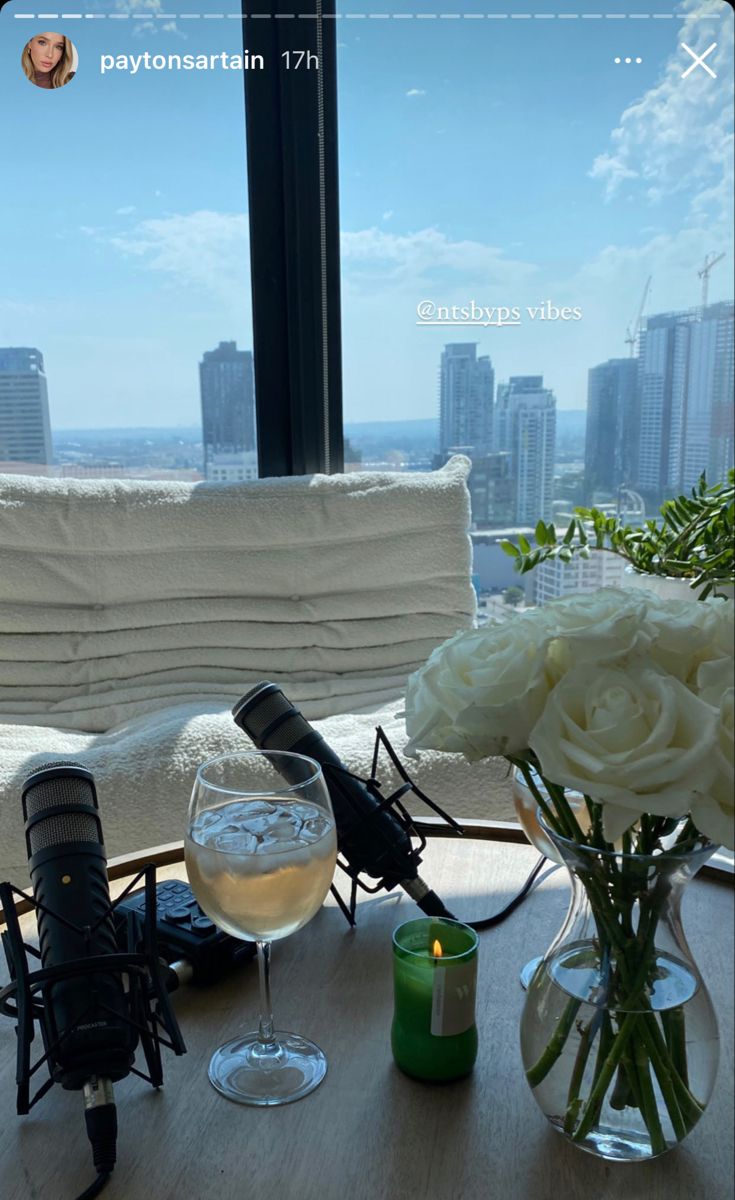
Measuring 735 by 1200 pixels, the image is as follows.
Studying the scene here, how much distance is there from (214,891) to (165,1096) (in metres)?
0.13

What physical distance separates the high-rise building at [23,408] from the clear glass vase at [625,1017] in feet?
6.27

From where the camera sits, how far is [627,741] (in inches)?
15.3

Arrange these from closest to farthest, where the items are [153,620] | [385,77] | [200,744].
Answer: [200,744]
[153,620]
[385,77]

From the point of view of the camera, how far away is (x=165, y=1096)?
556 mm

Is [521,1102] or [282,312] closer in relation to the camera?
[521,1102]

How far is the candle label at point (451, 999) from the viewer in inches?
21.9

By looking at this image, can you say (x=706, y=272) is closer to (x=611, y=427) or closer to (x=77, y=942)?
(x=611, y=427)

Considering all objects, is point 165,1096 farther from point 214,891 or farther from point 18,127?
point 18,127

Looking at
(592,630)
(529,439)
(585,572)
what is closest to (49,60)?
(529,439)

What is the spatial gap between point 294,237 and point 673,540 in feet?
3.52

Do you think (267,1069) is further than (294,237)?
No

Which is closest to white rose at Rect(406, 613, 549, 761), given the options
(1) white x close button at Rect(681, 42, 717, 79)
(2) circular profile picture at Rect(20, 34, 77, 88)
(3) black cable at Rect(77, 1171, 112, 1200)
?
(3) black cable at Rect(77, 1171, 112, 1200)

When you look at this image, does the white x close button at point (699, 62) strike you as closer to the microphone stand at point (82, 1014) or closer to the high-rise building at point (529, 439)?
the high-rise building at point (529, 439)

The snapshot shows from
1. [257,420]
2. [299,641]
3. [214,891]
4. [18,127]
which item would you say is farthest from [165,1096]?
[18,127]
